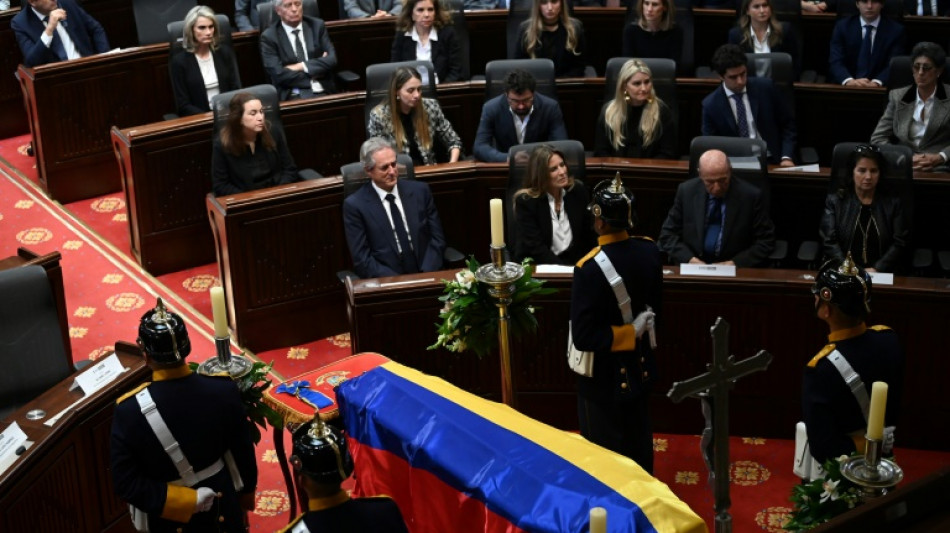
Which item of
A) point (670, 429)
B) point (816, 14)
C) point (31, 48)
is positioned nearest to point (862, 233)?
point (670, 429)

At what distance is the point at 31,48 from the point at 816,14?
5.65 meters

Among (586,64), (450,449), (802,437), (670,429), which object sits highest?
(586,64)

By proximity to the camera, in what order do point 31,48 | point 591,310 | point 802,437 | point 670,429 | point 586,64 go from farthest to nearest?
point 586,64 < point 31,48 < point 670,429 < point 591,310 < point 802,437

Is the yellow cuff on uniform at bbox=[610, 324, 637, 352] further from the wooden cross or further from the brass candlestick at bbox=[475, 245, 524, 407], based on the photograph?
the wooden cross

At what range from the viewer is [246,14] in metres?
10.1

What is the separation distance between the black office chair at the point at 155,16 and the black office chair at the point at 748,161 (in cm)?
465

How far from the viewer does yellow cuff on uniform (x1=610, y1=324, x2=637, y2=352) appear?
17.6 feet

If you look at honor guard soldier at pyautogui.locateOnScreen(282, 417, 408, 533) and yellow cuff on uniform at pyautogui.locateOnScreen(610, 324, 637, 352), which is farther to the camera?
yellow cuff on uniform at pyautogui.locateOnScreen(610, 324, 637, 352)

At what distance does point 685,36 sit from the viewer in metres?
9.15

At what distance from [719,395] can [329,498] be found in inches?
44.9

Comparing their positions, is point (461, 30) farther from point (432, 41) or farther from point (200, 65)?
point (200, 65)

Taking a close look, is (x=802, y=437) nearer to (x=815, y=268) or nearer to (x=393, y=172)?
(x=815, y=268)

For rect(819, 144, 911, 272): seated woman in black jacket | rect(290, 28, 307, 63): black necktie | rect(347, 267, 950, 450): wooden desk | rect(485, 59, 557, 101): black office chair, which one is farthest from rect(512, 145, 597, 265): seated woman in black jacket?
rect(290, 28, 307, 63): black necktie

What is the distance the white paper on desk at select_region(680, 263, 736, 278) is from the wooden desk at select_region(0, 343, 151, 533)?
8.83ft
